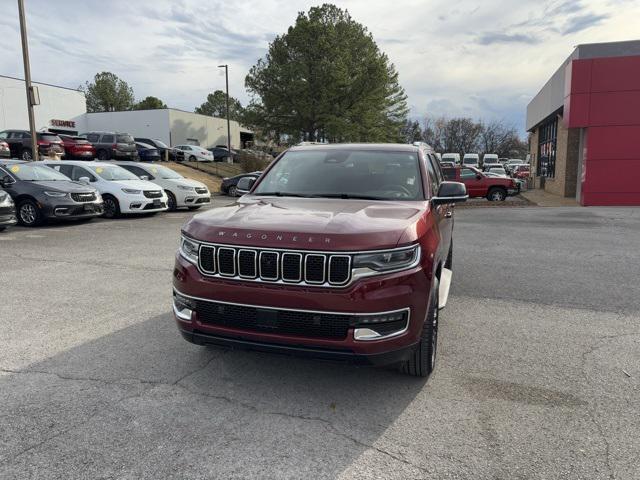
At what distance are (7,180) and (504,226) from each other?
12897mm

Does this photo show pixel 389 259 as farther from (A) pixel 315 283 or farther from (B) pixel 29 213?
(B) pixel 29 213

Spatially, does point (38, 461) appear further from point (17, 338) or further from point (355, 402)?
point (17, 338)

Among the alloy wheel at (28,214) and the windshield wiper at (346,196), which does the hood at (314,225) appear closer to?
the windshield wiper at (346,196)

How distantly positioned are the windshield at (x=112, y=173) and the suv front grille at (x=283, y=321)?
41.5 feet

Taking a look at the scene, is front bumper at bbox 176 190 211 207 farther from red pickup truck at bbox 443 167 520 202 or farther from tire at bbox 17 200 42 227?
red pickup truck at bbox 443 167 520 202

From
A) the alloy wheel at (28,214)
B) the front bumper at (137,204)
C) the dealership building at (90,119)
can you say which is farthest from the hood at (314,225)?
the dealership building at (90,119)

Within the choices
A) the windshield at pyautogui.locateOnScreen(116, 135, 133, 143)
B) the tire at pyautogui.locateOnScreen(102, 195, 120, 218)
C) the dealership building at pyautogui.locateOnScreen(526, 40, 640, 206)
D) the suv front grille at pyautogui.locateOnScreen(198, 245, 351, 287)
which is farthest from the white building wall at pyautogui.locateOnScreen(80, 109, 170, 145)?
the suv front grille at pyautogui.locateOnScreen(198, 245, 351, 287)

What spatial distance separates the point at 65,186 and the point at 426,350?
11.7m

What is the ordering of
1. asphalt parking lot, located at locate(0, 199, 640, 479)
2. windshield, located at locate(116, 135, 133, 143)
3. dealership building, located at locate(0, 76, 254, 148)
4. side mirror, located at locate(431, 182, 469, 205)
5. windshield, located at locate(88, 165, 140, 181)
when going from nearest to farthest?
asphalt parking lot, located at locate(0, 199, 640, 479) → side mirror, located at locate(431, 182, 469, 205) → windshield, located at locate(88, 165, 140, 181) → windshield, located at locate(116, 135, 133, 143) → dealership building, located at locate(0, 76, 254, 148)

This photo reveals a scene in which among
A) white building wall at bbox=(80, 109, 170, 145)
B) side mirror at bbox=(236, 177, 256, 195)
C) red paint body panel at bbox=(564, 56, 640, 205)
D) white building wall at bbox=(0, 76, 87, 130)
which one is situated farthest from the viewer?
white building wall at bbox=(80, 109, 170, 145)

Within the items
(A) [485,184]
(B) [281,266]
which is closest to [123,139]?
(A) [485,184]

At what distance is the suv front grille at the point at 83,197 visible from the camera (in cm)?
1231

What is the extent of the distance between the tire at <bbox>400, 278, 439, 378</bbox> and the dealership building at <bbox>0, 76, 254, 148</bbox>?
43.4 metres

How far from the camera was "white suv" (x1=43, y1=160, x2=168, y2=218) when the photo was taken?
13992 mm
